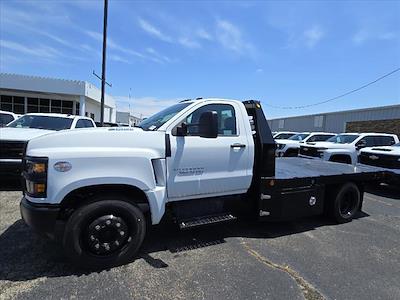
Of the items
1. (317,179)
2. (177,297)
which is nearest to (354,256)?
(317,179)

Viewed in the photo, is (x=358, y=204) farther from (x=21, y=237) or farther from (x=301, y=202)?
(x=21, y=237)

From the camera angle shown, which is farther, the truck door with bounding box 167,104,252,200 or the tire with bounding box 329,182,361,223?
the tire with bounding box 329,182,361,223

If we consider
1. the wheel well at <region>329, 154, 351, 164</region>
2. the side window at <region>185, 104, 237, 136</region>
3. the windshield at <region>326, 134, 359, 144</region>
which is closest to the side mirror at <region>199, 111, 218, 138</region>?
the side window at <region>185, 104, 237, 136</region>

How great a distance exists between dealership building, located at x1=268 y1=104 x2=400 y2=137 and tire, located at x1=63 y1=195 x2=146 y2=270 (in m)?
26.9

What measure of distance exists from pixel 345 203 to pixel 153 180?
165 inches

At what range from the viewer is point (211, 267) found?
4227 millimetres

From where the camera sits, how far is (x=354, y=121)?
3117 centimetres

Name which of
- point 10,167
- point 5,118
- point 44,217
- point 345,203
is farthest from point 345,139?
point 5,118

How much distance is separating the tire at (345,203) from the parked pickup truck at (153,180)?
0.74 m

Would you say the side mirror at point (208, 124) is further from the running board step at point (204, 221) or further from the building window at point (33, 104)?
the building window at point (33, 104)

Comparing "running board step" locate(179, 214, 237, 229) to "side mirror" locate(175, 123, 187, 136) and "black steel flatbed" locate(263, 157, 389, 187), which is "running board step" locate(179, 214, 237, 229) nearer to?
"black steel flatbed" locate(263, 157, 389, 187)

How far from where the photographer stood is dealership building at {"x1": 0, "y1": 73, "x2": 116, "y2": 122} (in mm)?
29500

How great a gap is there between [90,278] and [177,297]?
1.07 m

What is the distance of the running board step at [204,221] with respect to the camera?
455cm
